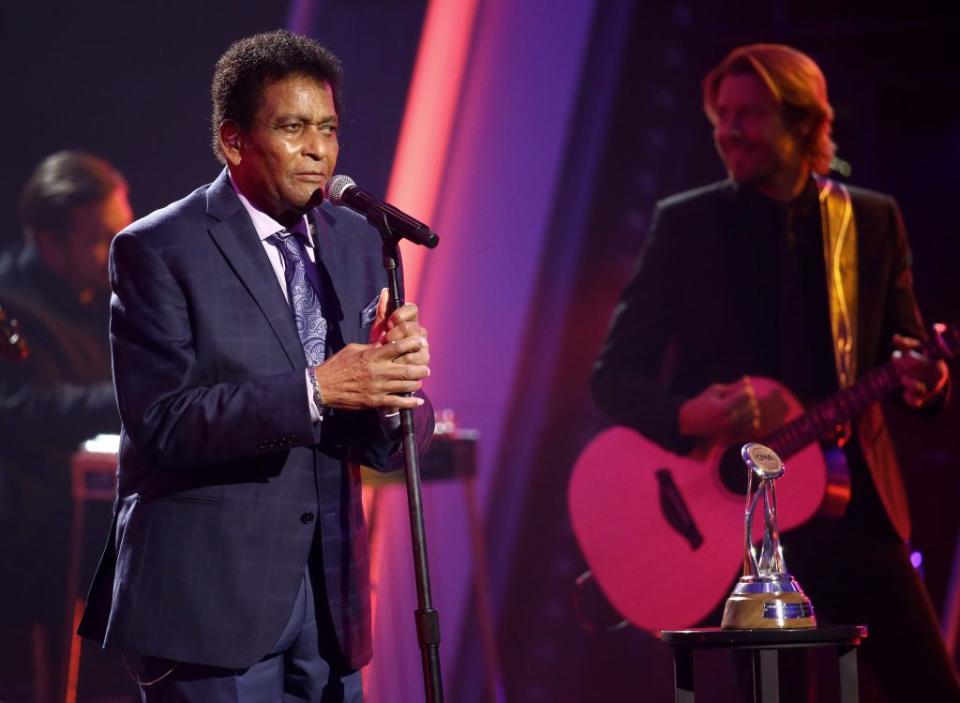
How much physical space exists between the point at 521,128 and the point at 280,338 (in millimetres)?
2549

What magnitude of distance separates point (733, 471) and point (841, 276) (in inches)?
25.3

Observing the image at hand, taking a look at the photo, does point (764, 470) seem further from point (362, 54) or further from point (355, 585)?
point (362, 54)

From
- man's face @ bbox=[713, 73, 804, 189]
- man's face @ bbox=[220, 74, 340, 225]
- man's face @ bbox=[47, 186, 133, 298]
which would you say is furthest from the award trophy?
man's face @ bbox=[47, 186, 133, 298]

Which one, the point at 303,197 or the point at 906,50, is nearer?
the point at 303,197

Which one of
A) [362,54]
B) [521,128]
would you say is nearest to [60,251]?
[362,54]

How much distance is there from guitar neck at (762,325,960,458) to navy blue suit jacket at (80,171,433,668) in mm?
1658

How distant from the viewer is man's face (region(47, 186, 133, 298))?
466 cm

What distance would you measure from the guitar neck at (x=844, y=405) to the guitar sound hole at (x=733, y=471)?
0.14 meters

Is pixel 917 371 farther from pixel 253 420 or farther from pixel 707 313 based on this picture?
pixel 253 420

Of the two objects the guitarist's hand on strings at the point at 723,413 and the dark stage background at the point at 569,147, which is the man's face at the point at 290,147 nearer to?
the guitarist's hand on strings at the point at 723,413

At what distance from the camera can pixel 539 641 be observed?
4.35 m

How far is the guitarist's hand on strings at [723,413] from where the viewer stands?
3.51 m

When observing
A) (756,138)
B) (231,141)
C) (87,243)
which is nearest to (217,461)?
(231,141)

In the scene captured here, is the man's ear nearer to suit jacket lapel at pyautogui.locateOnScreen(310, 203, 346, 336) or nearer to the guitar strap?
suit jacket lapel at pyautogui.locateOnScreen(310, 203, 346, 336)
